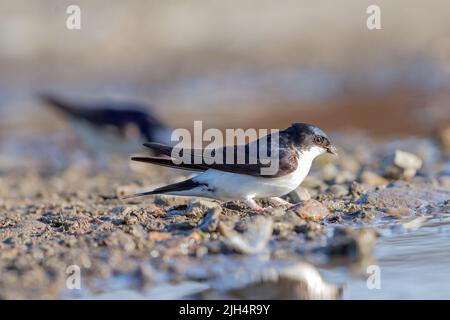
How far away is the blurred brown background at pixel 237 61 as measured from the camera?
53.6 ft

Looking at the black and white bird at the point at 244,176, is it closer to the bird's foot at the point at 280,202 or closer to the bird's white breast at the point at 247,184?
the bird's white breast at the point at 247,184

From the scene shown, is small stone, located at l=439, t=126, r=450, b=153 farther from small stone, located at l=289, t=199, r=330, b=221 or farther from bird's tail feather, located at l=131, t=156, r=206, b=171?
bird's tail feather, located at l=131, t=156, r=206, b=171

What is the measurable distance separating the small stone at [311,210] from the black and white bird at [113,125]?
20.5 feet

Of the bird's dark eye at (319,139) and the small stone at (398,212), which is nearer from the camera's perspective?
the small stone at (398,212)

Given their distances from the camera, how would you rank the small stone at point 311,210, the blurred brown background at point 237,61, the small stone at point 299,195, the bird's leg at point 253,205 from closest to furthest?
the small stone at point 311,210
the bird's leg at point 253,205
the small stone at point 299,195
the blurred brown background at point 237,61

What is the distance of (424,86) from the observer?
662 inches

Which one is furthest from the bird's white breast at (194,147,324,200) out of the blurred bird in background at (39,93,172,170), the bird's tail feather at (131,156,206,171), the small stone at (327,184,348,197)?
the blurred bird in background at (39,93,172,170)

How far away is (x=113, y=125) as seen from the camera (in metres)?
13.2

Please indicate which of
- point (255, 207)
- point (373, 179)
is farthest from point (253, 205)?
point (373, 179)

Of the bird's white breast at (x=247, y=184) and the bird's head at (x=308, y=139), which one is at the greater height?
the bird's head at (x=308, y=139)

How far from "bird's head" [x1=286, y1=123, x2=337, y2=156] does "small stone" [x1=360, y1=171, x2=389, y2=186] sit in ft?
4.58

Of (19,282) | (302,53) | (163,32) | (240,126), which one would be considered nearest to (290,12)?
(302,53)

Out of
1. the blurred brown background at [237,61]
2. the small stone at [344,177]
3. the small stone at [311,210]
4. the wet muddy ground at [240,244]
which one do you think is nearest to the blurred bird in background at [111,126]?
the blurred brown background at [237,61]

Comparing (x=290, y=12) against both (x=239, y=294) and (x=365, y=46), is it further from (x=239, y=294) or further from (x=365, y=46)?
(x=239, y=294)
